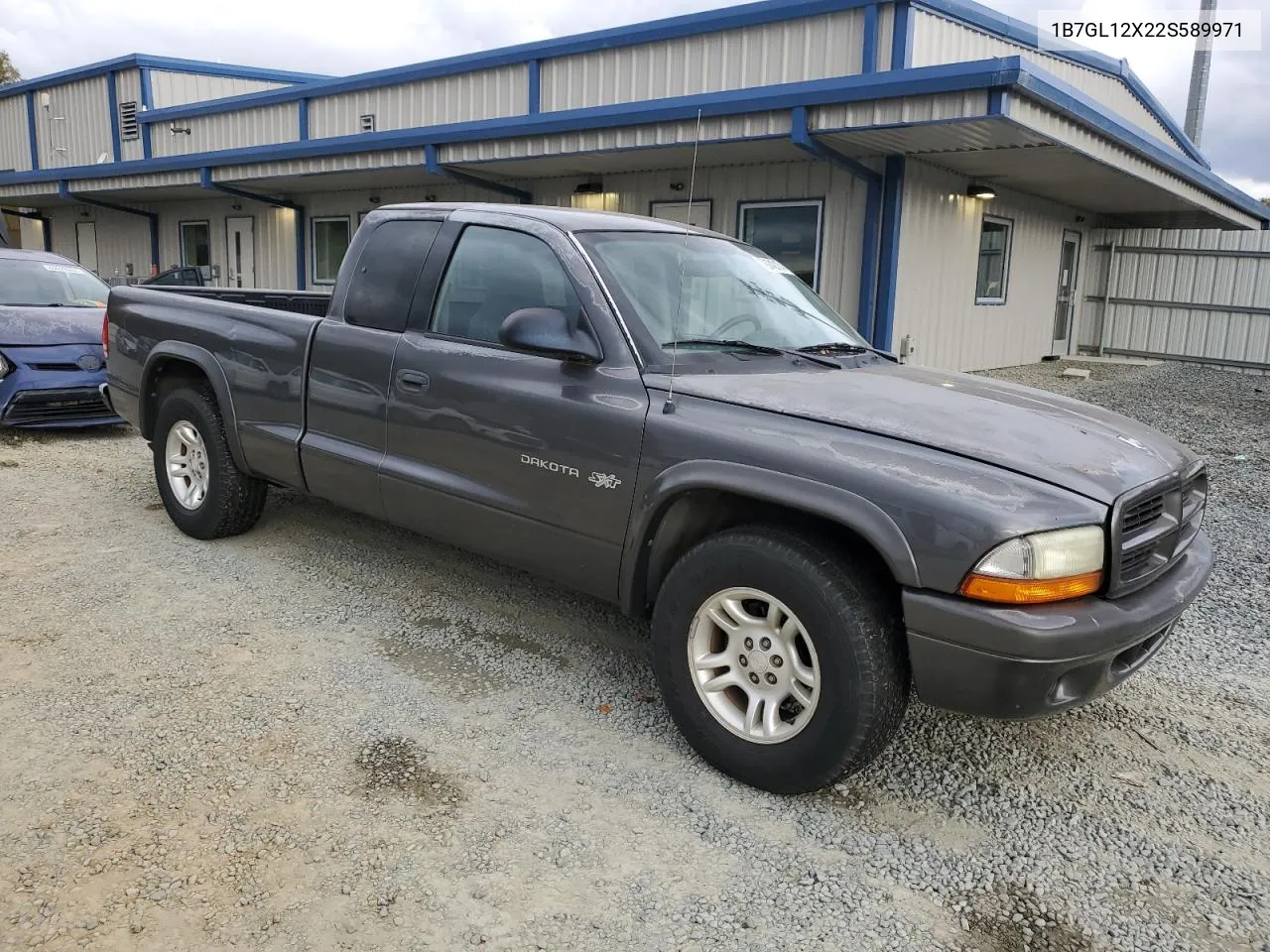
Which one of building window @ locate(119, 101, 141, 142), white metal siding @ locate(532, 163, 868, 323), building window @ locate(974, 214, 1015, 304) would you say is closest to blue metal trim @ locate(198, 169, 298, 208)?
building window @ locate(119, 101, 141, 142)

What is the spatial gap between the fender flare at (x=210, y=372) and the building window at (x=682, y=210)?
816cm

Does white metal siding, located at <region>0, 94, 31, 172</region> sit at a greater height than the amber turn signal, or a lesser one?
greater

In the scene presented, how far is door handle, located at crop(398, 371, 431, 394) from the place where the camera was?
393 cm

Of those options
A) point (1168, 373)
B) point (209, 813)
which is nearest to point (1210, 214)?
point (1168, 373)

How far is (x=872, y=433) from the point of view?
111 inches

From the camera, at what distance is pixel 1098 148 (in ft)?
34.1

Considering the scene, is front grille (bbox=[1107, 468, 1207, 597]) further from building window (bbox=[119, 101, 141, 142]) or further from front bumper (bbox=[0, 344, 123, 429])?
building window (bbox=[119, 101, 141, 142])

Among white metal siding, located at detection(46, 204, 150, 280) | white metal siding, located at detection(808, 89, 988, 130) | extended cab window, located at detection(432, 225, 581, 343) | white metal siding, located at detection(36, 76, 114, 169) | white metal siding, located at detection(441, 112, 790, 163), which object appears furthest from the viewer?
white metal siding, located at detection(36, 76, 114, 169)

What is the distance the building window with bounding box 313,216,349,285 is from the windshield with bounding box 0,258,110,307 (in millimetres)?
8605

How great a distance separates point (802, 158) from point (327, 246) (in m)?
10.3

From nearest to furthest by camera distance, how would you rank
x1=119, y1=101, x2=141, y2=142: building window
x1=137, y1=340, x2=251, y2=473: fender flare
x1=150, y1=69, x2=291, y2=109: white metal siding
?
x1=137, y1=340, x2=251, y2=473: fender flare, x1=119, y1=101, x2=141, y2=142: building window, x1=150, y1=69, x2=291, y2=109: white metal siding

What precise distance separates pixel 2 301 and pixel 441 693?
7.11m

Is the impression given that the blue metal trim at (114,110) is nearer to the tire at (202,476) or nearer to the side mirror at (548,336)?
the tire at (202,476)

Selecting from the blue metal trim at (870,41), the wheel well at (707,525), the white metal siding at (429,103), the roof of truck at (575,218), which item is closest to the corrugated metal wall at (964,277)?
the blue metal trim at (870,41)
